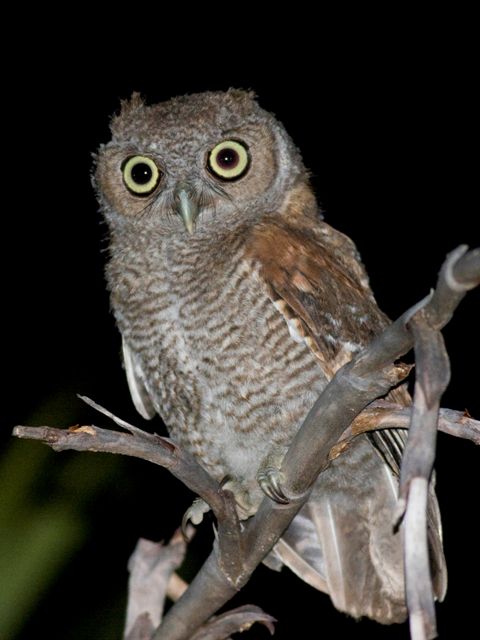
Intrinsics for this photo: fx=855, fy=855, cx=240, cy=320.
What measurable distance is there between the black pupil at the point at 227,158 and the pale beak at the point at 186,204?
0.50 feet

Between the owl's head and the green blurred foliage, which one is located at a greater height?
the owl's head

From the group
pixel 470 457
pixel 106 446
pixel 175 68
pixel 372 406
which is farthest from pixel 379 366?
pixel 175 68

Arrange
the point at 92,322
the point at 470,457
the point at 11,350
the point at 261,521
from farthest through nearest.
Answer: the point at 470,457 < the point at 92,322 < the point at 11,350 < the point at 261,521

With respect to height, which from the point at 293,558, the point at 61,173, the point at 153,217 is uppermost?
the point at 61,173

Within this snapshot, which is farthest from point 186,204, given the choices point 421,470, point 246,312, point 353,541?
point 421,470

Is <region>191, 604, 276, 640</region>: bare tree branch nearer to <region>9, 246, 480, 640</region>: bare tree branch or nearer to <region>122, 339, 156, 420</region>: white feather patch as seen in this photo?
<region>9, 246, 480, 640</region>: bare tree branch

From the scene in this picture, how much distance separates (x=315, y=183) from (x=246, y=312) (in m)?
1.86

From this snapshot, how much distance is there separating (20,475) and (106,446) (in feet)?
0.77

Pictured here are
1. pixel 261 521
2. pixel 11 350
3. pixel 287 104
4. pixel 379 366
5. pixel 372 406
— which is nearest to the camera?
pixel 379 366

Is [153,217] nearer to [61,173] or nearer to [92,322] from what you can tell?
[92,322]

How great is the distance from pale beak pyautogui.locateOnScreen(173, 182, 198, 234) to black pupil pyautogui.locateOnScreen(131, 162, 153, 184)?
5.3 inches

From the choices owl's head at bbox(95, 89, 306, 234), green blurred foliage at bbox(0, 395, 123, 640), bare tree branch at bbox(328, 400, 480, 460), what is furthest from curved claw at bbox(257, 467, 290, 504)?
owl's head at bbox(95, 89, 306, 234)

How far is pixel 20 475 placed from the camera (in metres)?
1.12

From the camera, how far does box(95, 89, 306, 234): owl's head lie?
8.53 feet
